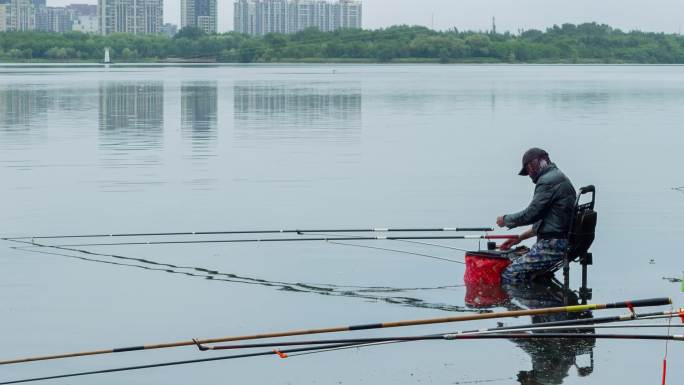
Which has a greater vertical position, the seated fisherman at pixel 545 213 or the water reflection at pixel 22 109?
the seated fisherman at pixel 545 213

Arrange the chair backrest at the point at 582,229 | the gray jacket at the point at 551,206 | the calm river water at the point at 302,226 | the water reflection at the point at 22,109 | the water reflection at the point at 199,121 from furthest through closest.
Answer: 1. the water reflection at the point at 22,109
2. the water reflection at the point at 199,121
3. the gray jacket at the point at 551,206
4. the chair backrest at the point at 582,229
5. the calm river water at the point at 302,226

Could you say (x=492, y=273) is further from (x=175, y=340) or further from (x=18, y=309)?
(x=18, y=309)

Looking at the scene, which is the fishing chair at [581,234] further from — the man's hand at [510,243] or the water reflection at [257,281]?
the water reflection at [257,281]

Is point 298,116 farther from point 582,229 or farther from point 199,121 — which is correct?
point 582,229

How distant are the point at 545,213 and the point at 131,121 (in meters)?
36.4

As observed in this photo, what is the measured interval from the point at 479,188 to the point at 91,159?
36.2ft

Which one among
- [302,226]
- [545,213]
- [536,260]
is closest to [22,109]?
[302,226]

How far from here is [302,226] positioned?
1948 centimetres

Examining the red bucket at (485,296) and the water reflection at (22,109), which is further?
the water reflection at (22,109)

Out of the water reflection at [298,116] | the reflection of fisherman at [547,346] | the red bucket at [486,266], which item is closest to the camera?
the reflection of fisherman at [547,346]

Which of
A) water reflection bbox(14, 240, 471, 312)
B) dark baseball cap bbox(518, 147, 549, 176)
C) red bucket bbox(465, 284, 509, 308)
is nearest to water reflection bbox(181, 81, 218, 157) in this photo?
water reflection bbox(14, 240, 471, 312)

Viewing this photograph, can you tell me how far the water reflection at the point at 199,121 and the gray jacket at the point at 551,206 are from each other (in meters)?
20.6

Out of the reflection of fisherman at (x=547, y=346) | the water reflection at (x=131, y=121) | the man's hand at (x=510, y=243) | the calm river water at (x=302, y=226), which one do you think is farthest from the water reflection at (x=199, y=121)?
the reflection of fisherman at (x=547, y=346)

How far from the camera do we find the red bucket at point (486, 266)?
13.7 meters
